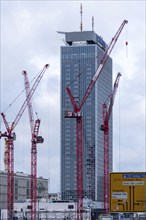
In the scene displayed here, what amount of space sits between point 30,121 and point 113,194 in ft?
501

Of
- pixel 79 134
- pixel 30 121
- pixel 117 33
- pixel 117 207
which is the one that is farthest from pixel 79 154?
pixel 117 207

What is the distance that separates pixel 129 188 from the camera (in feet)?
142

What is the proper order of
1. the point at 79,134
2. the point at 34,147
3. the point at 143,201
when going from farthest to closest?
the point at 34,147, the point at 79,134, the point at 143,201

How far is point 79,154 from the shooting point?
600 feet

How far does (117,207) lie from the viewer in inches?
1731

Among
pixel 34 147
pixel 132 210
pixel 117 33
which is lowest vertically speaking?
pixel 132 210

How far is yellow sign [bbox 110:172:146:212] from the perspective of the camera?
43.1m

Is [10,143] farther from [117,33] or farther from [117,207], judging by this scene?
[117,207]

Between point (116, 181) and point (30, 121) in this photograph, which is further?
point (30, 121)

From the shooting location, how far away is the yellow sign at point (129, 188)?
4312 centimetres

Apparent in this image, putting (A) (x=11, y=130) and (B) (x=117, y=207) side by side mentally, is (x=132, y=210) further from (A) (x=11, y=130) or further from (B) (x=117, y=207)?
(A) (x=11, y=130)

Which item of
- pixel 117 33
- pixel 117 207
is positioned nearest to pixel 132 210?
pixel 117 207

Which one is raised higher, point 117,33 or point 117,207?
point 117,33

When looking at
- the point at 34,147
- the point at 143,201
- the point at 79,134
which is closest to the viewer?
the point at 143,201
